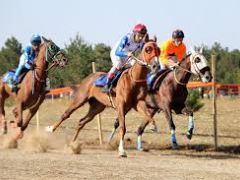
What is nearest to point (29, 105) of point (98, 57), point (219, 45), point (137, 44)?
point (137, 44)

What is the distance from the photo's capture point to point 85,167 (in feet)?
41.2

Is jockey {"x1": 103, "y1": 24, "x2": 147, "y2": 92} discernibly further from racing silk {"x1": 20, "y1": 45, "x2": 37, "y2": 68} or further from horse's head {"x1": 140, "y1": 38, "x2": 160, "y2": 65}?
racing silk {"x1": 20, "y1": 45, "x2": 37, "y2": 68}

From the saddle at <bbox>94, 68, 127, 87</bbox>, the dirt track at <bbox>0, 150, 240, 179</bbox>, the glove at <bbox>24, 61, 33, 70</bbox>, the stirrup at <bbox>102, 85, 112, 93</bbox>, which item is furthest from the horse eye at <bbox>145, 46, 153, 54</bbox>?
the glove at <bbox>24, 61, 33, 70</bbox>

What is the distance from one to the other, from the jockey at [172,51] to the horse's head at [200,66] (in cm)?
145

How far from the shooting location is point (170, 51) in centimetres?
1909

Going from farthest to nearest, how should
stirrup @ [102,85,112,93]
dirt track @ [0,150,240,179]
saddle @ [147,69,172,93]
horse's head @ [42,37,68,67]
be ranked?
1. saddle @ [147,69,172,93]
2. horse's head @ [42,37,68,67]
3. stirrup @ [102,85,112,93]
4. dirt track @ [0,150,240,179]

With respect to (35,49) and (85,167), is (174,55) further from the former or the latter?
(85,167)

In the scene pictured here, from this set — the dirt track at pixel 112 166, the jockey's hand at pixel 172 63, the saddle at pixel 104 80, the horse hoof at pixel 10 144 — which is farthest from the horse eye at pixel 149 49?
the horse hoof at pixel 10 144

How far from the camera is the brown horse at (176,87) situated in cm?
1731

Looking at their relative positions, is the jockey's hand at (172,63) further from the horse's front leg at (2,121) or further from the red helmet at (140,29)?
the horse's front leg at (2,121)

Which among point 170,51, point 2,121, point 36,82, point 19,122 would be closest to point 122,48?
point 170,51

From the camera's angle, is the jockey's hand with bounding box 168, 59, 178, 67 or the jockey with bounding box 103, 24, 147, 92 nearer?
the jockey with bounding box 103, 24, 147, 92

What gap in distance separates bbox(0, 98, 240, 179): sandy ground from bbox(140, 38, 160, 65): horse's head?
232 cm

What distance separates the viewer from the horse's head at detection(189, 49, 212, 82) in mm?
17172
